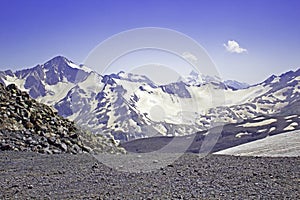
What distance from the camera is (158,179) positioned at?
15.6 m

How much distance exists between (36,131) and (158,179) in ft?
50.7

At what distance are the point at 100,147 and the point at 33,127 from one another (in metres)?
5.40

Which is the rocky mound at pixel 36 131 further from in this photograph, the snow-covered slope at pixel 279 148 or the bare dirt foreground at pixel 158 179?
the snow-covered slope at pixel 279 148

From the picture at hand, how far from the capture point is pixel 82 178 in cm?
1619

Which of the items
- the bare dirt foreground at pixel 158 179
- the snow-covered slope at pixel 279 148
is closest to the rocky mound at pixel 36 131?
the bare dirt foreground at pixel 158 179

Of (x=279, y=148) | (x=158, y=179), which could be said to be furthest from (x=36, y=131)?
(x=279, y=148)

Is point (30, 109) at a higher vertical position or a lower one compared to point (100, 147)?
higher

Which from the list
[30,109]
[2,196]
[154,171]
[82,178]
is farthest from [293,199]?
[30,109]

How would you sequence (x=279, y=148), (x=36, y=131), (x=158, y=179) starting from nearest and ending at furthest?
(x=158, y=179)
(x=279, y=148)
(x=36, y=131)

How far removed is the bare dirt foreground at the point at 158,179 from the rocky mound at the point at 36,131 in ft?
14.8

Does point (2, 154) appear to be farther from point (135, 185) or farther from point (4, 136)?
point (135, 185)

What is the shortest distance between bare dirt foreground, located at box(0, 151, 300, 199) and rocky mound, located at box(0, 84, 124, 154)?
452 centimetres

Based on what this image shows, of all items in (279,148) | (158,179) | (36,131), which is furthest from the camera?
(36,131)

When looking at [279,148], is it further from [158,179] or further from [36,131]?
[36,131]
